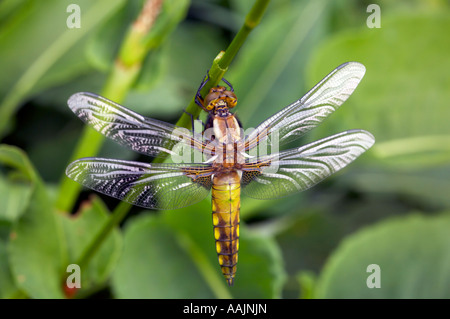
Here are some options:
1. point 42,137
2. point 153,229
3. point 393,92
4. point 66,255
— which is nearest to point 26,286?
point 66,255

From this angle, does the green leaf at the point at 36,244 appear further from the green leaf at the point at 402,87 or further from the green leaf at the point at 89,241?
the green leaf at the point at 402,87

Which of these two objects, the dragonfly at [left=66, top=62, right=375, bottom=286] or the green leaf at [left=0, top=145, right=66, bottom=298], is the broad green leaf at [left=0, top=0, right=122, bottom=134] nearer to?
the green leaf at [left=0, top=145, right=66, bottom=298]

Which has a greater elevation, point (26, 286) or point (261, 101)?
point (261, 101)

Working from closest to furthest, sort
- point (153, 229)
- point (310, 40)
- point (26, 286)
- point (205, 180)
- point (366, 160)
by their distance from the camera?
point (205, 180) → point (26, 286) → point (153, 229) → point (366, 160) → point (310, 40)

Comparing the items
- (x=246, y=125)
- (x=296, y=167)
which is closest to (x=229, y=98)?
(x=296, y=167)

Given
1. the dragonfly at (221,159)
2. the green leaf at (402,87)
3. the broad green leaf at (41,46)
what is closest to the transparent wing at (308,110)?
the dragonfly at (221,159)

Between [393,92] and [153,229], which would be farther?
[393,92]

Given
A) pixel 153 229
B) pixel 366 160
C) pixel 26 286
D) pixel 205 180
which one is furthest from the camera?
pixel 366 160
